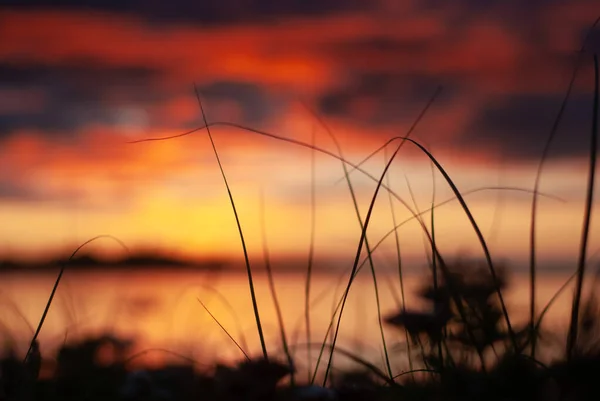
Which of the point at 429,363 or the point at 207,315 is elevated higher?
the point at 207,315

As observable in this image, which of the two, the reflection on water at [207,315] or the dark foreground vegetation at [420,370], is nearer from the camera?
the dark foreground vegetation at [420,370]

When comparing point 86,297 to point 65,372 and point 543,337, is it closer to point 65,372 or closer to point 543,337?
point 65,372

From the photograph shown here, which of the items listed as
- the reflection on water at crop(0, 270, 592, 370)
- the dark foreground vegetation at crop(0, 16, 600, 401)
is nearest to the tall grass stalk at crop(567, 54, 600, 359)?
the dark foreground vegetation at crop(0, 16, 600, 401)

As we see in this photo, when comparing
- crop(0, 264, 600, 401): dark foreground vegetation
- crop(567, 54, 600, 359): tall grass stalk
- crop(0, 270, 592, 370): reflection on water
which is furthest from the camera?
crop(0, 270, 592, 370): reflection on water

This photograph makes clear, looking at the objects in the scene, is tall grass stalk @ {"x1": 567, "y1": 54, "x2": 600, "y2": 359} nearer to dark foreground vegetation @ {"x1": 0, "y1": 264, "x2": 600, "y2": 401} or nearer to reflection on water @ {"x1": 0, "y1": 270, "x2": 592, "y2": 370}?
dark foreground vegetation @ {"x1": 0, "y1": 264, "x2": 600, "y2": 401}

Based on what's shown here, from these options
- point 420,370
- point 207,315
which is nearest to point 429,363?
point 420,370

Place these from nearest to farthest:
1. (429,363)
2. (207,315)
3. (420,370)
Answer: (420,370), (429,363), (207,315)

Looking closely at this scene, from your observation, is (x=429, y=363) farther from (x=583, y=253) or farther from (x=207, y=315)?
(x=207, y=315)

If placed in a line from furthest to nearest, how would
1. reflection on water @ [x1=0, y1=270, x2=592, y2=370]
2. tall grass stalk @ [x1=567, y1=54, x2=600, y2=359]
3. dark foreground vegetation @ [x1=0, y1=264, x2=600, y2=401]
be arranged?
reflection on water @ [x1=0, y1=270, x2=592, y2=370] → tall grass stalk @ [x1=567, y1=54, x2=600, y2=359] → dark foreground vegetation @ [x1=0, y1=264, x2=600, y2=401]

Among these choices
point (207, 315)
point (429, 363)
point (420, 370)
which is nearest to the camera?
point (420, 370)

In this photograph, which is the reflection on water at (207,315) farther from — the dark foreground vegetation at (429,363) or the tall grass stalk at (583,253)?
the tall grass stalk at (583,253)

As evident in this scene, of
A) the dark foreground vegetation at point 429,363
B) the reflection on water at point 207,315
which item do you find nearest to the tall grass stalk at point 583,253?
the dark foreground vegetation at point 429,363

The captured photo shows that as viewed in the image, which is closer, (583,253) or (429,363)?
(583,253)

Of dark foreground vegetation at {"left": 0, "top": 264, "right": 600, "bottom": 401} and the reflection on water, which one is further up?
the reflection on water
